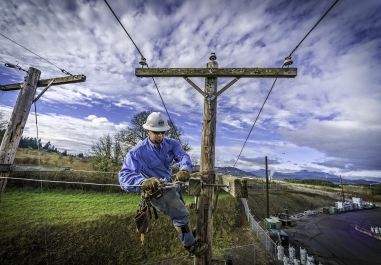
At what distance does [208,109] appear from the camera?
149 inches

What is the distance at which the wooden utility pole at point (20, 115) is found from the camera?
4.69m

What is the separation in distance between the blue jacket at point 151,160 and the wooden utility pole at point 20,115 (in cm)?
390

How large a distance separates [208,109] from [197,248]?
2.78m

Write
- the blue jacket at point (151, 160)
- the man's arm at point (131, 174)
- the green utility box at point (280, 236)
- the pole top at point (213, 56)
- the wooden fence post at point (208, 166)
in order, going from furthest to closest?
the green utility box at point (280, 236)
the pole top at point (213, 56)
the wooden fence post at point (208, 166)
the blue jacket at point (151, 160)
the man's arm at point (131, 174)

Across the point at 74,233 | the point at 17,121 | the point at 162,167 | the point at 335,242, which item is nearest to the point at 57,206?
the point at 74,233

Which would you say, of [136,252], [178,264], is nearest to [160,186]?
[178,264]

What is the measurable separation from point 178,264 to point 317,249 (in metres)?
16.2

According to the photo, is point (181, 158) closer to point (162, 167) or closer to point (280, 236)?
point (162, 167)

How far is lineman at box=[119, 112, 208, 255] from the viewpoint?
10.2 feet

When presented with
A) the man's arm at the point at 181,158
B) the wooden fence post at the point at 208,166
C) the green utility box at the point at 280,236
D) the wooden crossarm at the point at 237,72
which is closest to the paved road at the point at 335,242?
the green utility box at the point at 280,236

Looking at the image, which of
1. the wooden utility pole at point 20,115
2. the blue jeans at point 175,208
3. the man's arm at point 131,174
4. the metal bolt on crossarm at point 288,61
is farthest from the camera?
the wooden utility pole at point 20,115

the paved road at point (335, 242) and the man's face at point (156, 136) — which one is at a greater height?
the man's face at point (156, 136)

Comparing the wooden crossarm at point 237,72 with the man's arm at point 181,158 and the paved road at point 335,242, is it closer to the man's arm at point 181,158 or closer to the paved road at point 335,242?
the man's arm at point 181,158

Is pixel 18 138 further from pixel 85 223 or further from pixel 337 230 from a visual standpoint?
pixel 337 230
